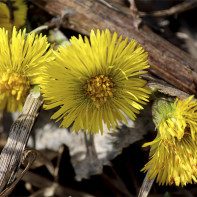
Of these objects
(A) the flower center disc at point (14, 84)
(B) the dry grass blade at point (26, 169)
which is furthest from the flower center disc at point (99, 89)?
(B) the dry grass blade at point (26, 169)

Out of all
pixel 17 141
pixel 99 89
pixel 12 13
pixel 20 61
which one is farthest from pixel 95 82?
pixel 12 13

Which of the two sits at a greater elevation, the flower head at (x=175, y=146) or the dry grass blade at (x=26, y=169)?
the flower head at (x=175, y=146)

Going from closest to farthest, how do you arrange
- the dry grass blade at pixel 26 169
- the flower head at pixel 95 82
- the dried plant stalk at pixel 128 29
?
the flower head at pixel 95 82 → the dry grass blade at pixel 26 169 → the dried plant stalk at pixel 128 29

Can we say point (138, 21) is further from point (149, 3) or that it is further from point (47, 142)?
point (47, 142)

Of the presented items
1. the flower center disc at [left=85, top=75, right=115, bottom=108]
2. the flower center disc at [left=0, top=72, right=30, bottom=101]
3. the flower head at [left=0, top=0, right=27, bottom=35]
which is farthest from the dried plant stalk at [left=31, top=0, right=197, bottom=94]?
the flower center disc at [left=0, top=72, right=30, bottom=101]

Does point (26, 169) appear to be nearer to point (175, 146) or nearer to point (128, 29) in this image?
point (175, 146)

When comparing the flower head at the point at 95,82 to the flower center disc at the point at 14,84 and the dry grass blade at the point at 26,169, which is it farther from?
the dry grass blade at the point at 26,169

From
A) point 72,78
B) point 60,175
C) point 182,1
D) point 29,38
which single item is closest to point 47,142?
point 60,175

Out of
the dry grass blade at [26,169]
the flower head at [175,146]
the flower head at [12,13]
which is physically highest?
the flower head at [12,13]
